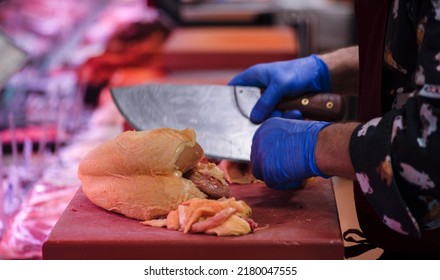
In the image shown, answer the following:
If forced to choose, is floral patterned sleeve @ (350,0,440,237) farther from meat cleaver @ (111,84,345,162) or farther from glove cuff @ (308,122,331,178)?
meat cleaver @ (111,84,345,162)

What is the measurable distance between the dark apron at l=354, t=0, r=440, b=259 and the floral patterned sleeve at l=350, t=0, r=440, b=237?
0.16 meters

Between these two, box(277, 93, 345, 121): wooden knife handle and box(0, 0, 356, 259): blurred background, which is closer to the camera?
box(277, 93, 345, 121): wooden knife handle

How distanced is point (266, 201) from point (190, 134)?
28 centimetres

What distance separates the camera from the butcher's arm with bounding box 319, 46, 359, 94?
2510 millimetres

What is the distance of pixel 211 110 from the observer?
238cm

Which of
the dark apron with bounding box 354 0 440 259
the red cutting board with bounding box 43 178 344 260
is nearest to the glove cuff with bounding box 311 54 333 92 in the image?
the dark apron with bounding box 354 0 440 259

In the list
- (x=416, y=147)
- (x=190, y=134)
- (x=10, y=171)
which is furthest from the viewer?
(x=10, y=171)

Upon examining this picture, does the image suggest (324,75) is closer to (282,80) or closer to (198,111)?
(282,80)

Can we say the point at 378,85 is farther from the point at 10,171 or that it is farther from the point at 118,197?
the point at 10,171

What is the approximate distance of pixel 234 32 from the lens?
16.5 ft

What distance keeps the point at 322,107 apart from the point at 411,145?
0.69m

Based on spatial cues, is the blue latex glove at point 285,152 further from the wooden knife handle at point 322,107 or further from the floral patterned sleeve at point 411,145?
the wooden knife handle at point 322,107

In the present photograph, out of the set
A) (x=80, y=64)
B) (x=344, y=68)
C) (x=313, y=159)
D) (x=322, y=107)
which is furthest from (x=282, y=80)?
(x=80, y=64)
